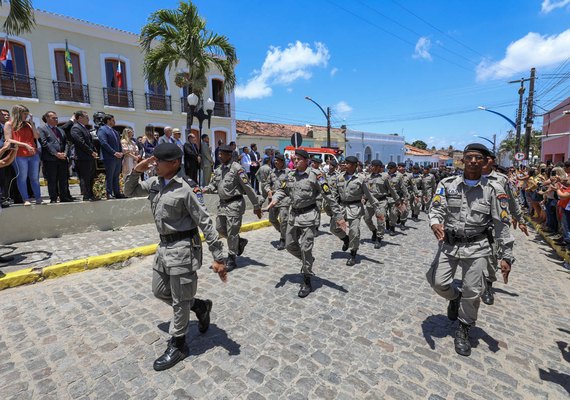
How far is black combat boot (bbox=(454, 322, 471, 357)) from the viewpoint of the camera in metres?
3.10

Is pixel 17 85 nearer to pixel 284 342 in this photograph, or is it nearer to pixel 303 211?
pixel 303 211

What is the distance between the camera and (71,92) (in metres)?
16.4

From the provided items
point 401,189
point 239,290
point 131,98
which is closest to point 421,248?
point 401,189

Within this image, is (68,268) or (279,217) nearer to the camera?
(68,268)

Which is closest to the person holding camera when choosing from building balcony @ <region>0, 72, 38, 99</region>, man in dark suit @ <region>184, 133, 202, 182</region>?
man in dark suit @ <region>184, 133, 202, 182</region>

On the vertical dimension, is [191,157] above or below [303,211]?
above

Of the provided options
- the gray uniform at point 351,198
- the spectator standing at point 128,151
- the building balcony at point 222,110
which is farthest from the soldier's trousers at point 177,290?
the building balcony at point 222,110

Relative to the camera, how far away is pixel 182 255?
9.30ft

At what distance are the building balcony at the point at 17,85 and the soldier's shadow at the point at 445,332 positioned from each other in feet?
63.1

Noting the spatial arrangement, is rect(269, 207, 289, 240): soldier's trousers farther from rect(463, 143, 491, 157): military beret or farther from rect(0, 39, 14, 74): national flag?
rect(0, 39, 14, 74): national flag

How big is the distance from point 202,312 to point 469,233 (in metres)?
2.86

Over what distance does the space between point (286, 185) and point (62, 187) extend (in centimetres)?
521

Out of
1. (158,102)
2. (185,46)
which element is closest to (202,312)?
(185,46)

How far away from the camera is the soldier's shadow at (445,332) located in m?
3.29
